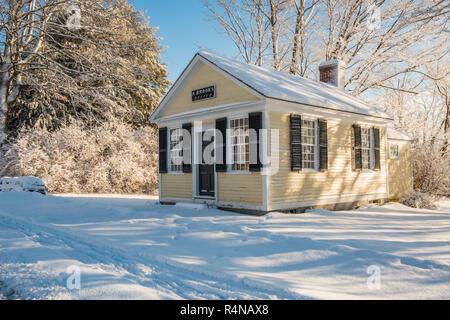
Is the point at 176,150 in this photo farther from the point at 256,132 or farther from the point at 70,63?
the point at 70,63

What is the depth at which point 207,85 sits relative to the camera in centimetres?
1091

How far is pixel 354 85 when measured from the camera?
22094 millimetres

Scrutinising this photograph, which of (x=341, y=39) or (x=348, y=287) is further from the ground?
(x=341, y=39)

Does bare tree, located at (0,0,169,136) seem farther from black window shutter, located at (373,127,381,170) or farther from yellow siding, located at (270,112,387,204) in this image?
black window shutter, located at (373,127,381,170)

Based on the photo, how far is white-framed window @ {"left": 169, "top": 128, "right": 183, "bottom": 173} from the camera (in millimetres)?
11719

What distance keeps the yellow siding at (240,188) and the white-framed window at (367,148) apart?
5.03m

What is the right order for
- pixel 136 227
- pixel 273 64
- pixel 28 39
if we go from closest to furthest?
1. pixel 136 227
2. pixel 28 39
3. pixel 273 64

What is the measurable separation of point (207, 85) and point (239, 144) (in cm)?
231

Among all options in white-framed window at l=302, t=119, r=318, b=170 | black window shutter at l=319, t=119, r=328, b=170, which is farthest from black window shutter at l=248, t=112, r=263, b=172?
black window shutter at l=319, t=119, r=328, b=170

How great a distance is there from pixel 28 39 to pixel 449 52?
79.3 ft

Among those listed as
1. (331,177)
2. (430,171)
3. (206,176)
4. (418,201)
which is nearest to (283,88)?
(331,177)

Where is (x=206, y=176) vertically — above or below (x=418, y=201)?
above
